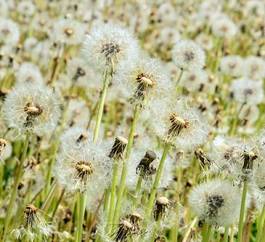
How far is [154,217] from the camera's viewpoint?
1938 mm

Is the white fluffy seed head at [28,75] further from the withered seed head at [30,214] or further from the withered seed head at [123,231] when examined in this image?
the withered seed head at [123,231]

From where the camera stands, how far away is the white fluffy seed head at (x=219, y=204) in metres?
1.87

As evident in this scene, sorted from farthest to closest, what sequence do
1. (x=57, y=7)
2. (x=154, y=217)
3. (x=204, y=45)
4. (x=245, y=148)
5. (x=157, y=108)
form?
(x=57, y=7)
(x=204, y=45)
(x=157, y=108)
(x=154, y=217)
(x=245, y=148)

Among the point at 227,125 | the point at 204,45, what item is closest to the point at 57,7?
the point at 204,45

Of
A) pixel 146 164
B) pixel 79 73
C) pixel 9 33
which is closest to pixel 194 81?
pixel 79 73

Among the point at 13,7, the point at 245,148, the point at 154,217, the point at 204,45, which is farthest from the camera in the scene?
the point at 13,7

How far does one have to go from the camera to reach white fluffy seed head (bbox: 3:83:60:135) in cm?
213

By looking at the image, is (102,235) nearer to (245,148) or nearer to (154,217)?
(154,217)

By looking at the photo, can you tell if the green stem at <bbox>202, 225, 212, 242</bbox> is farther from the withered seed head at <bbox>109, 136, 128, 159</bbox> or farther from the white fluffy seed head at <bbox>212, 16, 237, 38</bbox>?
the white fluffy seed head at <bbox>212, 16, 237, 38</bbox>

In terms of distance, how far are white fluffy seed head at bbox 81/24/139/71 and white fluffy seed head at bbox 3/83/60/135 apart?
0.20 m

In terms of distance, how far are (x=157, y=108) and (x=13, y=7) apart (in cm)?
508

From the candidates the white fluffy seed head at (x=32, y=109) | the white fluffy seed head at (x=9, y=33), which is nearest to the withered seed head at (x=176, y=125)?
the white fluffy seed head at (x=32, y=109)

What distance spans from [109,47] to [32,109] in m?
0.39

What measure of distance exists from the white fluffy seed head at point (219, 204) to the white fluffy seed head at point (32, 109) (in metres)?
0.59
